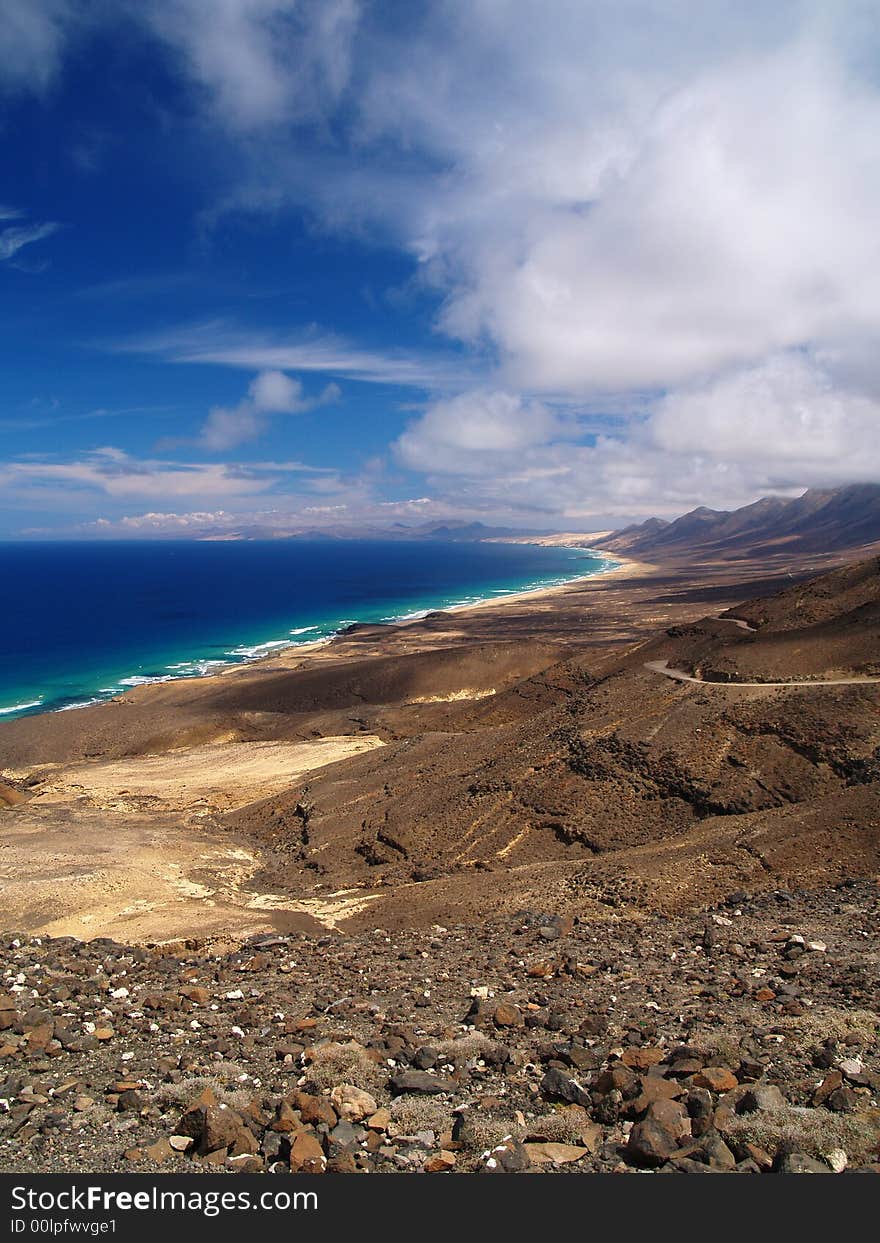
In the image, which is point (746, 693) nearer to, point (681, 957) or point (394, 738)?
point (681, 957)

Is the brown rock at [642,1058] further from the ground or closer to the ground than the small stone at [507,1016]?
further from the ground

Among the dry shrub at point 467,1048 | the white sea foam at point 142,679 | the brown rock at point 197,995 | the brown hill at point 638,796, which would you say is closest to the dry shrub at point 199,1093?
the dry shrub at point 467,1048

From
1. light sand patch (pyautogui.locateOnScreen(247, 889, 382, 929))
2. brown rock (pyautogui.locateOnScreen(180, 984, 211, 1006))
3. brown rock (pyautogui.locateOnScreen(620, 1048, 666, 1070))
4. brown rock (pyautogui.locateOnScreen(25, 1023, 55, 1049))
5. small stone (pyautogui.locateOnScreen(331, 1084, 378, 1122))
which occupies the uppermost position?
small stone (pyautogui.locateOnScreen(331, 1084, 378, 1122))

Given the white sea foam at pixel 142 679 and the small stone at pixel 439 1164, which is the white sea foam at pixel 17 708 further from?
the small stone at pixel 439 1164

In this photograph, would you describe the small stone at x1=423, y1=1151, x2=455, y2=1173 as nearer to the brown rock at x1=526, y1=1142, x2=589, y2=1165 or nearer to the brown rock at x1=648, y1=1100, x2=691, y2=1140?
the brown rock at x1=526, y1=1142, x2=589, y2=1165

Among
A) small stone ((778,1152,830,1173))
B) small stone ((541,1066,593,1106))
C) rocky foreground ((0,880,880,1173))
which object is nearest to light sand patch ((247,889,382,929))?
rocky foreground ((0,880,880,1173))
